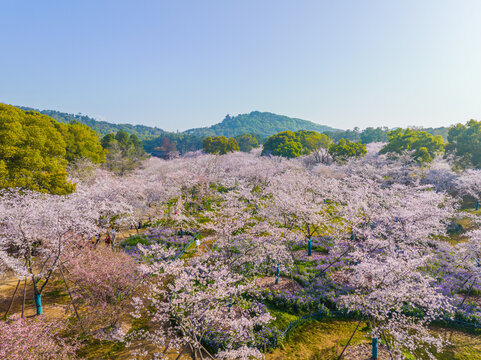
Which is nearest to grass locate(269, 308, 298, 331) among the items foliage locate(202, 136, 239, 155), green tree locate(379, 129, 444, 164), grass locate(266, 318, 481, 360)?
grass locate(266, 318, 481, 360)

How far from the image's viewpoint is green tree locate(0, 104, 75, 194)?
19.4m

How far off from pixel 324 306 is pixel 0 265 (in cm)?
1919

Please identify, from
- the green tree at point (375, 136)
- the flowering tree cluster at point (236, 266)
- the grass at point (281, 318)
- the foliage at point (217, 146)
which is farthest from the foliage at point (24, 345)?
the green tree at point (375, 136)

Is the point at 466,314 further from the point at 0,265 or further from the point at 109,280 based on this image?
the point at 0,265

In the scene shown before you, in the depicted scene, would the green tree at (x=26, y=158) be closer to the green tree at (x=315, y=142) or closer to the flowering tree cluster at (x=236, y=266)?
the flowering tree cluster at (x=236, y=266)

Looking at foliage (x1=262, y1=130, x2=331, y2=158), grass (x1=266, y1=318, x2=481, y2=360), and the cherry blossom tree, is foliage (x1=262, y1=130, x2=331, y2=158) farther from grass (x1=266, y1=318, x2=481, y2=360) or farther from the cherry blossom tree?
the cherry blossom tree

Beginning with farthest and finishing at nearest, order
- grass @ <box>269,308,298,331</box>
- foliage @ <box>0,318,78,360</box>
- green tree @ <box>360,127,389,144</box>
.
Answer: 1. green tree @ <box>360,127,389,144</box>
2. grass @ <box>269,308,298,331</box>
3. foliage @ <box>0,318,78,360</box>

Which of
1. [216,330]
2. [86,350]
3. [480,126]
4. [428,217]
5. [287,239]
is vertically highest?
[480,126]

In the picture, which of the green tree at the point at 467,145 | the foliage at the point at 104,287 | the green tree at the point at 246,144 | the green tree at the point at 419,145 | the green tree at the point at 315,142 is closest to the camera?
the foliage at the point at 104,287

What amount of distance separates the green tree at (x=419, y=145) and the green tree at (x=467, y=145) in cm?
274

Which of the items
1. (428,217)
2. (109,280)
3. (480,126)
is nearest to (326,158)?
(480,126)

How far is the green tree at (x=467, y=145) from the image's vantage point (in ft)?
107

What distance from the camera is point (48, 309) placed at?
13.3 metres

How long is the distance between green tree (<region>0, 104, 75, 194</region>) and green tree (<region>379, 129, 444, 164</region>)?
4823cm
